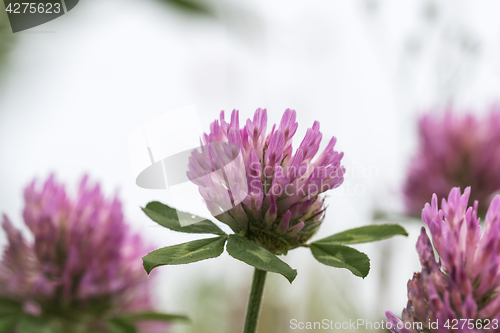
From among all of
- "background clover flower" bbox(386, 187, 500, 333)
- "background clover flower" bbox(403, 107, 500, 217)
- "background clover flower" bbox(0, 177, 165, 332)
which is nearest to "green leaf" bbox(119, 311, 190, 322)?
"background clover flower" bbox(0, 177, 165, 332)

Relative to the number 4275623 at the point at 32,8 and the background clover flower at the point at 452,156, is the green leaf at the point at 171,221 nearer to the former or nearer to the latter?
the number 4275623 at the point at 32,8

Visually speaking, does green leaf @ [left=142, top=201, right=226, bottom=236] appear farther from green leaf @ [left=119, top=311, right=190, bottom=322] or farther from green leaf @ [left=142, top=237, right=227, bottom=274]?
green leaf @ [left=119, top=311, right=190, bottom=322]

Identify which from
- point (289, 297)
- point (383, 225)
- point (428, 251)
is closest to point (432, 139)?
point (289, 297)

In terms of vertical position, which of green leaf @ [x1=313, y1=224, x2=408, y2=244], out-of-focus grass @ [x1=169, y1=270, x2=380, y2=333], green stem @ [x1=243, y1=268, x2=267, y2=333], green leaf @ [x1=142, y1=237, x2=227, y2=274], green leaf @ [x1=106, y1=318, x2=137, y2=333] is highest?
green leaf @ [x1=142, y1=237, x2=227, y2=274]

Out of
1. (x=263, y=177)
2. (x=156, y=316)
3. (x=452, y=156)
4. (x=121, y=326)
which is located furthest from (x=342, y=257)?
(x=452, y=156)

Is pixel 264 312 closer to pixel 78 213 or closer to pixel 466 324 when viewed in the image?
pixel 78 213

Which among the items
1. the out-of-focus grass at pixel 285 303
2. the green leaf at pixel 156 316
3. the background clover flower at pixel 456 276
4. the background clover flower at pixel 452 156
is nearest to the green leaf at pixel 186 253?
the background clover flower at pixel 456 276
